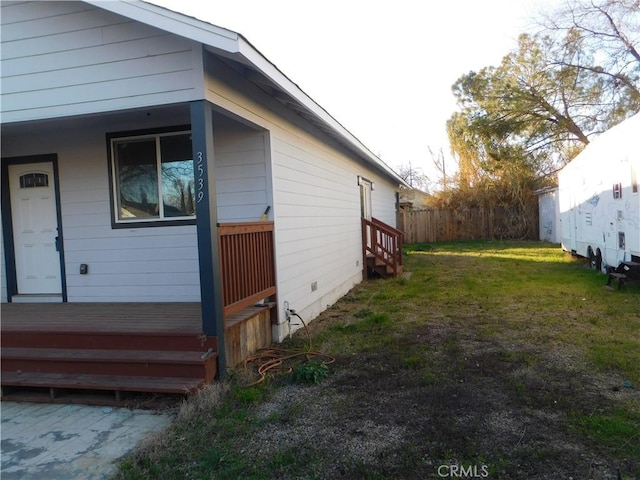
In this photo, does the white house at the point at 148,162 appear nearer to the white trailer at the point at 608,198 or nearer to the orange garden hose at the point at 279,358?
the orange garden hose at the point at 279,358

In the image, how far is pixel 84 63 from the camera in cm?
430

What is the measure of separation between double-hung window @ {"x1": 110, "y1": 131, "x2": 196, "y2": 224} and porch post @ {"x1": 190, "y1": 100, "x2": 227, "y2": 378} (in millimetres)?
1565

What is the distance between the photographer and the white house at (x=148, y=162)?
410 cm

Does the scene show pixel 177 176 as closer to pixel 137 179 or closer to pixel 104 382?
pixel 137 179

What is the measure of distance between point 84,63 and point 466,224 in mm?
20292

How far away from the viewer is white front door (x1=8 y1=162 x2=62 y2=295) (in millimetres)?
6145

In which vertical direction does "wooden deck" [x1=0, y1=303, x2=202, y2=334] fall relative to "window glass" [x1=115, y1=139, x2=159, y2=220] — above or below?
below

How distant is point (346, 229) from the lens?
31.9ft

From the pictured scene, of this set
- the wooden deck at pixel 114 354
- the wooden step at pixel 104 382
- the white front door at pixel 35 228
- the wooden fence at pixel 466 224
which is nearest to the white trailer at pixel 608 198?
the wooden deck at pixel 114 354

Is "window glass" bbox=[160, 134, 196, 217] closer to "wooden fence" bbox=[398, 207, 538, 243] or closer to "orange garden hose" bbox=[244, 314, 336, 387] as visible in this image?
"orange garden hose" bbox=[244, 314, 336, 387]

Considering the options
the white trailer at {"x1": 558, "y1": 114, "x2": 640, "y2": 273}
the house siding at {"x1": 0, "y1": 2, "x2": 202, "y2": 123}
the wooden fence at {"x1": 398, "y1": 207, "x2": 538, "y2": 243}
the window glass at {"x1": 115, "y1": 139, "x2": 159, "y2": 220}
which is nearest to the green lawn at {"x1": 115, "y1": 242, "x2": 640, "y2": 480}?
the white trailer at {"x1": 558, "y1": 114, "x2": 640, "y2": 273}

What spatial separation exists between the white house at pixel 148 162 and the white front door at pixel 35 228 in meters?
0.02

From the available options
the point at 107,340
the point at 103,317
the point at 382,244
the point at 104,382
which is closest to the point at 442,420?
the point at 104,382

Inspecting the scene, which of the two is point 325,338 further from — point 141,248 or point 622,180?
point 622,180
